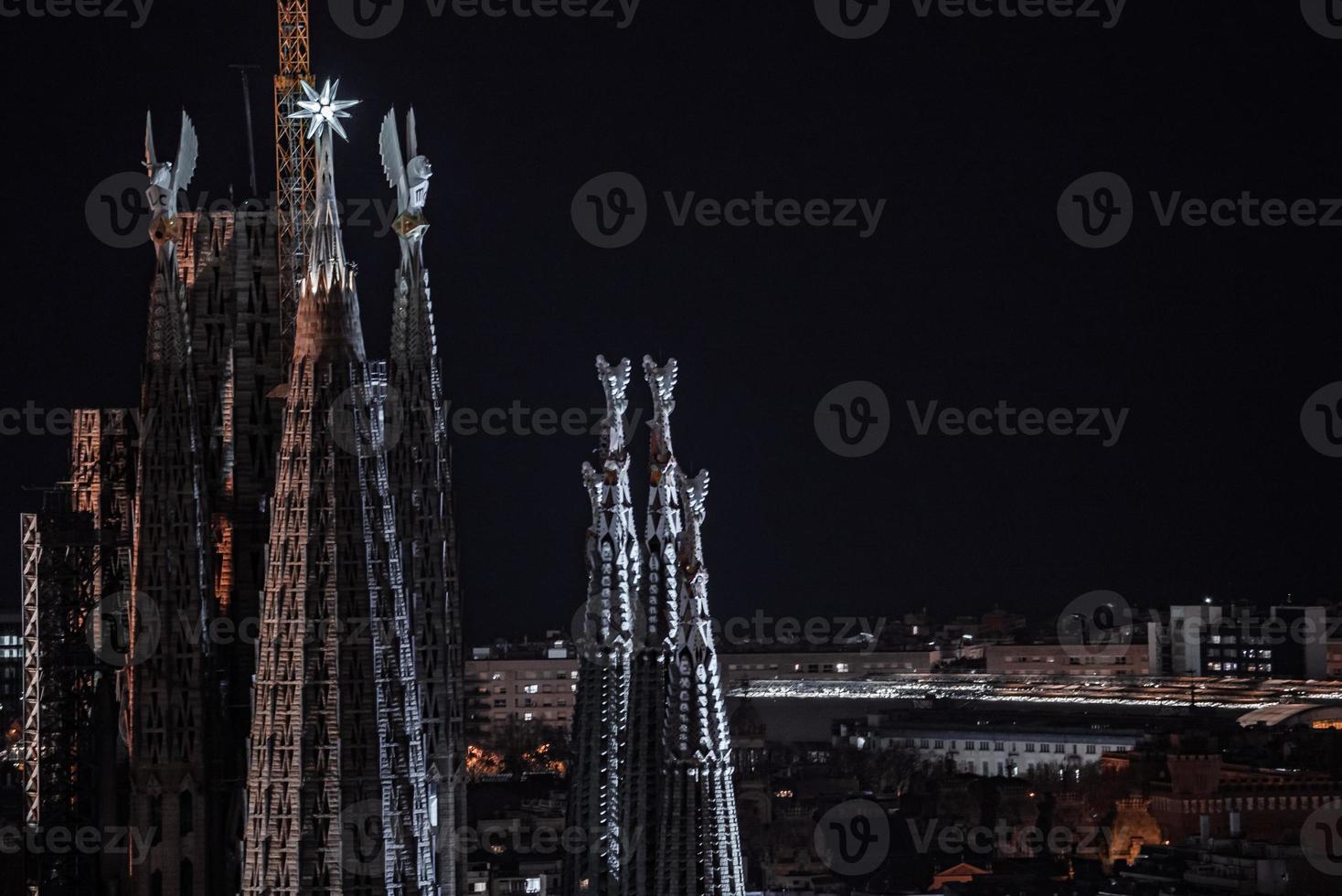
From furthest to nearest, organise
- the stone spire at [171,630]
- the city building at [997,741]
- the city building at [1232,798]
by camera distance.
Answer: the city building at [997,741] → the city building at [1232,798] → the stone spire at [171,630]

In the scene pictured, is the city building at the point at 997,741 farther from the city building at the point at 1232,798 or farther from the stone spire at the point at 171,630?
the stone spire at the point at 171,630

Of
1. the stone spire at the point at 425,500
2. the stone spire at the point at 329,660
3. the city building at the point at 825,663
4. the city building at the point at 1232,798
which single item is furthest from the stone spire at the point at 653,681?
the city building at the point at 825,663

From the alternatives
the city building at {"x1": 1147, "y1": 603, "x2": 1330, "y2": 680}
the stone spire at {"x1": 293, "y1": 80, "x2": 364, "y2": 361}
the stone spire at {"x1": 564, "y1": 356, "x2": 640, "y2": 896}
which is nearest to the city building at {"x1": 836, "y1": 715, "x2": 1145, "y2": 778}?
the city building at {"x1": 1147, "y1": 603, "x2": 1330, "y2": 680}

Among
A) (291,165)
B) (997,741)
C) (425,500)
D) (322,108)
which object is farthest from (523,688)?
(322,108)

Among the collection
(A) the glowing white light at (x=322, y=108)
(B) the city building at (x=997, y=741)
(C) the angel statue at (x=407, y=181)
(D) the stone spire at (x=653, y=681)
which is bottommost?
(B) the city building at (x=997, y=741)

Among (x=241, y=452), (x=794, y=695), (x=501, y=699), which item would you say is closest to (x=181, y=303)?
(x=241, y=452)

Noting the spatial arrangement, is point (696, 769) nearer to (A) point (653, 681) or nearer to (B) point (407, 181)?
(A) point (653, 681)

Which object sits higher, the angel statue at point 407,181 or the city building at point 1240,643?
the angel statue at point 407,181
